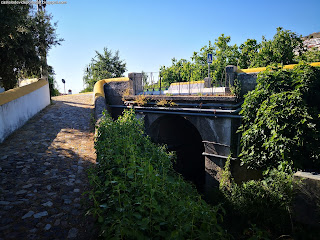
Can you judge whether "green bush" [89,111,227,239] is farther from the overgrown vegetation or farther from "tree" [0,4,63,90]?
"tree" [0,4,63,90]

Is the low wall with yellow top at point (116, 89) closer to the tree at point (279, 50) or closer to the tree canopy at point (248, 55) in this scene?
the tree canopy at point (248, 55)

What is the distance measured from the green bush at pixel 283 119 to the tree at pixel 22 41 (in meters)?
8.44

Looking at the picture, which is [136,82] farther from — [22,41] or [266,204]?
[266,204]

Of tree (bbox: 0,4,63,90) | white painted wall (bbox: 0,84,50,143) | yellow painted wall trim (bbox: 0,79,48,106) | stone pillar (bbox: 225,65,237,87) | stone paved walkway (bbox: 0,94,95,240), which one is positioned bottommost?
stone paved walkway (bbox: 0,94,95,240)

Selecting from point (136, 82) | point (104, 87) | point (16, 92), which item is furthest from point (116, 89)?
point (16, 92)

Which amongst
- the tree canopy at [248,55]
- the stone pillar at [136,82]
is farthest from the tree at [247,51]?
the stone pillar at [136,82]

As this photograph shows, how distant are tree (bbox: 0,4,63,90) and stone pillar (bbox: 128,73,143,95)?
4745 millimetres

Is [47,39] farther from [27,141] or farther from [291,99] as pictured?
[291,99]

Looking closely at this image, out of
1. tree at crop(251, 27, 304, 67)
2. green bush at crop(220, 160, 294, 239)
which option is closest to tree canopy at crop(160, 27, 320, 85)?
tree at crop(251, 27, 304, 67)

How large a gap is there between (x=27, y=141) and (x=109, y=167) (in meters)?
4.76

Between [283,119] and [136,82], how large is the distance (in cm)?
646

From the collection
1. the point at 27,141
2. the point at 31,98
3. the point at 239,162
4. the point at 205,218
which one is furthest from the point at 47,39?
the point at 205,218

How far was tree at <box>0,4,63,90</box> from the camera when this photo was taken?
7590mm

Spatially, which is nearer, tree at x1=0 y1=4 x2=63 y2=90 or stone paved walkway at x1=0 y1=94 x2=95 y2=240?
stone paved walkway at x1=0 y1=94 x2=95 y2=240
